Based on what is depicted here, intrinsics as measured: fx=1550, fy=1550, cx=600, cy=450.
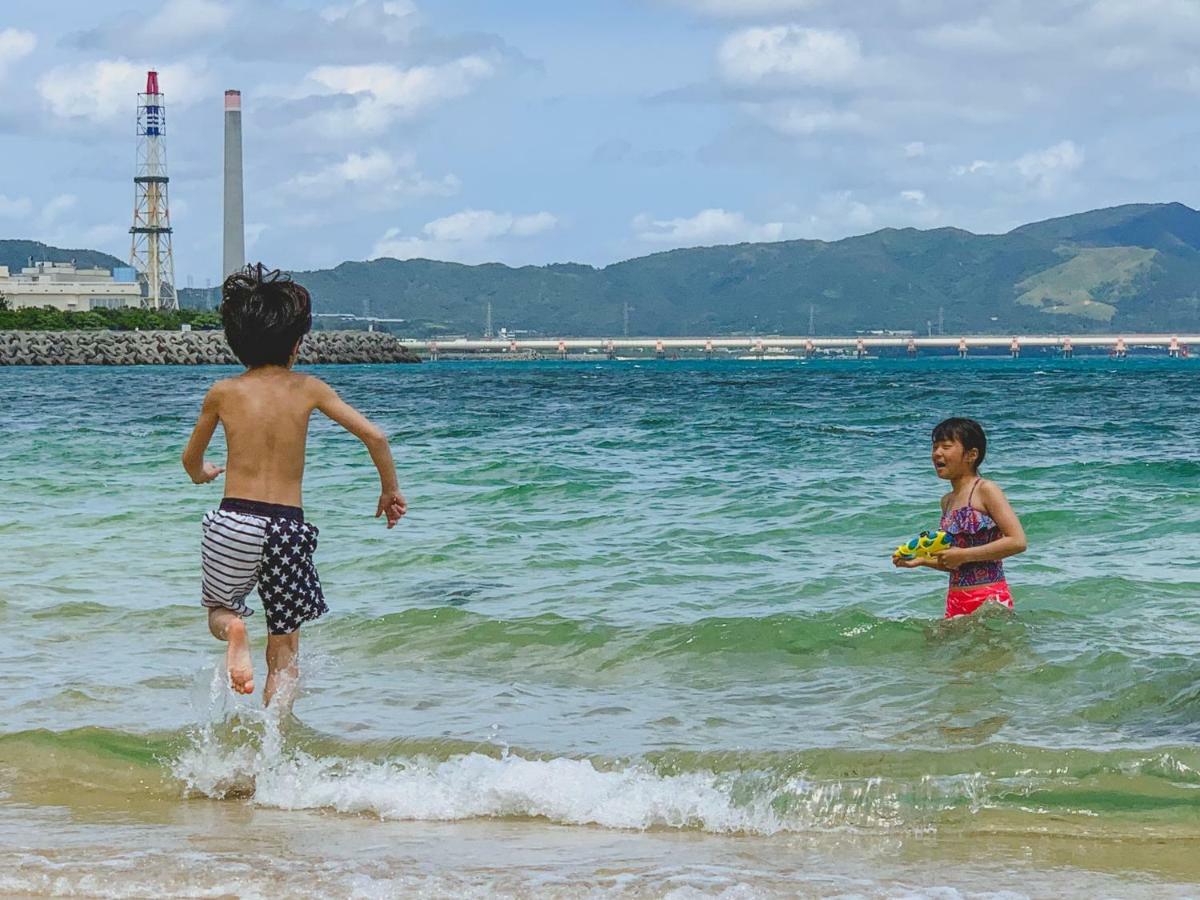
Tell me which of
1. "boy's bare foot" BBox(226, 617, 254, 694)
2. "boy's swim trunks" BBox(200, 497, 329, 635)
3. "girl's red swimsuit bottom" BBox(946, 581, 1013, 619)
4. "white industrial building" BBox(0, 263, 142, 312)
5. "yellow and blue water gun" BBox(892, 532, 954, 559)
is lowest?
"girl's red swimsuit bottom" BBox(946, 581, 1013, 619)

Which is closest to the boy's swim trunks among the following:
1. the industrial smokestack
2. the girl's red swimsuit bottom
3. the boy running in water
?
the boy running in water

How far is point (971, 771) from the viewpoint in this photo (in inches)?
218

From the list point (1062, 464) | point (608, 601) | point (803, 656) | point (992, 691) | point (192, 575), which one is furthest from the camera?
point (1062, 464)

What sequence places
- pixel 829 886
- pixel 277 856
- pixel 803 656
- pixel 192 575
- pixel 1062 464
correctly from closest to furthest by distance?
1. pixel 829 886
2. pixel 277 856
3. pixel 803 656
4. pixel 192 575
5. pixel 1062 464

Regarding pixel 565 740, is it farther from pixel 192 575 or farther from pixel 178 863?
pixel 192 575

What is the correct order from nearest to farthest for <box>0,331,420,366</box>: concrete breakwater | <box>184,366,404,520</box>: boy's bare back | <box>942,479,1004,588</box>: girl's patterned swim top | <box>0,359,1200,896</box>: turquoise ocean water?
<box>0,359,1200,896</box>: turquoise ocean water < <box>184,366,404,520</box>: boy's bare back < <box>942,479,1004,588</box>: girl's patterned swim top < <box>0,331,420,366</box>: concrete breakwater

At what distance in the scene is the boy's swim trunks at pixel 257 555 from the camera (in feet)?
17.2

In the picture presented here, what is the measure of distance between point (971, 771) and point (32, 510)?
36.1 ft

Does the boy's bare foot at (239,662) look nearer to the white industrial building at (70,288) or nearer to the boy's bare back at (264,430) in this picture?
the boy's bare back at (264,430)

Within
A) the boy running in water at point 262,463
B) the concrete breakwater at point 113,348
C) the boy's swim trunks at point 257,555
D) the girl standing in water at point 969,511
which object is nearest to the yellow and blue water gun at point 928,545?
the girl standing in water at point 969,511

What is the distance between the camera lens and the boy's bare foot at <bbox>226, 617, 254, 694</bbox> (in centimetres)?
521

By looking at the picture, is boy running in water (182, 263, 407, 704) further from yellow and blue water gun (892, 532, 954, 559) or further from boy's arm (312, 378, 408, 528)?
yellow and blue water gun (892, 532, 954, 559)

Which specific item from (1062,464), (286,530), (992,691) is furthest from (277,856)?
(1062,464)

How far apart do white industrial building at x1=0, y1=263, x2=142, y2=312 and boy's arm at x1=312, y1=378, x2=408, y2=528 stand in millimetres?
122069
